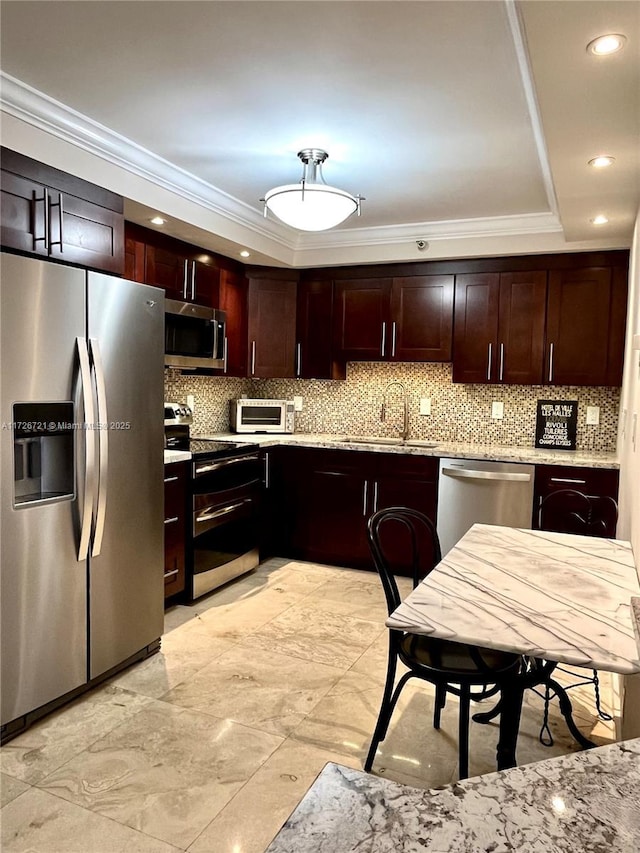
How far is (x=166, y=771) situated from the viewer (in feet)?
7.20

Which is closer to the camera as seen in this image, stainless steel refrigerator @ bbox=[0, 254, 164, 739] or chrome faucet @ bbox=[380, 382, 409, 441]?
stainless steel refrigerator @ bbox=[0, 254, 164, 739]

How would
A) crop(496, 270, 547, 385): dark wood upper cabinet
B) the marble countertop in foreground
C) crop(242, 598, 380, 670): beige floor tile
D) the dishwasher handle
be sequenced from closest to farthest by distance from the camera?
1. the marble countertop in foreground
2. crop(242, 598, 380, 670): beige floor tile
3. the dishwasher handle
4. crop(496, 270, 547, 385): dark wood upper cabinet

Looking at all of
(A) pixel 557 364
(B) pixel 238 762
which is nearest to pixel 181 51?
(B) pixel 238 762

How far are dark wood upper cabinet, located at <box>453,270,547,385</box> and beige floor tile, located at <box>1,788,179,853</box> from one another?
346 cm

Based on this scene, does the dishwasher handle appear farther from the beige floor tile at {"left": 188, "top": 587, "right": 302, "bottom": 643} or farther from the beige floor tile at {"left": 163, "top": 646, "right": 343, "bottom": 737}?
the beige floor tile at {"left": 163, "top": 646, "right": 343, "bottom": 737}

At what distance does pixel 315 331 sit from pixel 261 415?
799 millimetres

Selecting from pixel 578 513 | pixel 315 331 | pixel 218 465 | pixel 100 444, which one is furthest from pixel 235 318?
pixel 578 513

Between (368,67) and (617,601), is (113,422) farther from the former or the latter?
(617,601)

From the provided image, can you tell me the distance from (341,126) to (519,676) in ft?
7.64

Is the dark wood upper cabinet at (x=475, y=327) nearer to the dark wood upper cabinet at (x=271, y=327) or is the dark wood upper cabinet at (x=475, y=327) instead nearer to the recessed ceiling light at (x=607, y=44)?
the dark wood upper cabinet at (x=271, y=327)

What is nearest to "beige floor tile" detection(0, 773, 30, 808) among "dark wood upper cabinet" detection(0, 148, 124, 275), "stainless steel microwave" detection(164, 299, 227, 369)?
"dark wood upper cabinet" detection(0, 148, 124, 275)

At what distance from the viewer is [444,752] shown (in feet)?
7.68

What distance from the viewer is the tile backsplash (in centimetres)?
445

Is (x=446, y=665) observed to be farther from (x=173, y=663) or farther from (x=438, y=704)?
(x=173, y=663)
